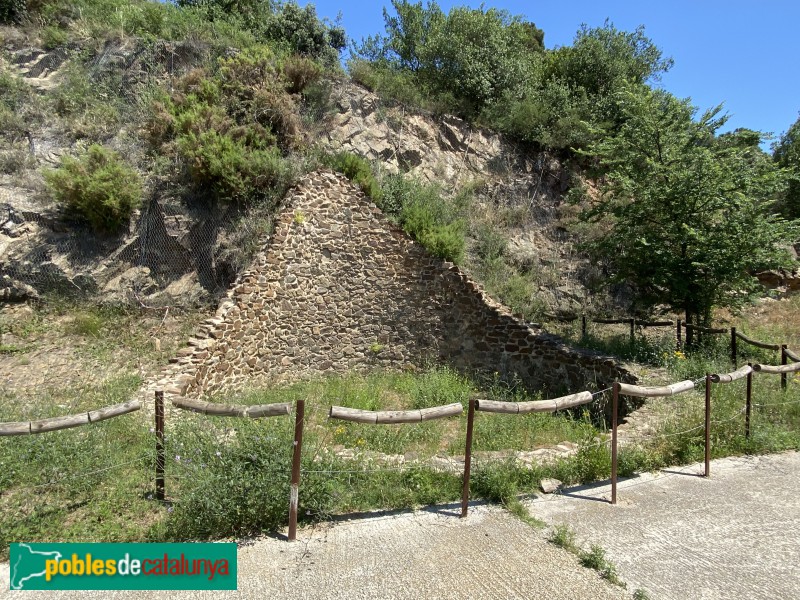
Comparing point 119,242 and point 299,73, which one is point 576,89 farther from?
point 119,242

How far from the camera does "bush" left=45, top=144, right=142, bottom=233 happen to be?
1030cm

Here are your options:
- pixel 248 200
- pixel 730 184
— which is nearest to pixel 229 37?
pixel 248 200

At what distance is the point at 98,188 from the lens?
405 inches

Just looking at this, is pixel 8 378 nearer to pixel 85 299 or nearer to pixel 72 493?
pixel 85 299

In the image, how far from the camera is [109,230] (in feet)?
35.2

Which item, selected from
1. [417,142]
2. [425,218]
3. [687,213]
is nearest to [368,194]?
[425,218]

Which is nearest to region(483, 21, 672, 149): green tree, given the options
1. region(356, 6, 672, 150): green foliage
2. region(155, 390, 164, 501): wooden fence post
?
region(356, 6, 672, 150): green foliage

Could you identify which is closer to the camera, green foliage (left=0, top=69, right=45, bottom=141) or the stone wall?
the stone wall

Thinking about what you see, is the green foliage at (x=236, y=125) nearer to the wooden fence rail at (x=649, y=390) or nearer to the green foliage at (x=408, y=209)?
the green foliage at (x=408, y=209)

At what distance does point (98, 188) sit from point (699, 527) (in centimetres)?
1184

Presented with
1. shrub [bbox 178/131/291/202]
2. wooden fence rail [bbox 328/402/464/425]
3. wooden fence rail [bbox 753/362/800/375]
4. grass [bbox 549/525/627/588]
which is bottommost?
grass [bbox 549/525/627/588]

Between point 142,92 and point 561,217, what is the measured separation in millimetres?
13579

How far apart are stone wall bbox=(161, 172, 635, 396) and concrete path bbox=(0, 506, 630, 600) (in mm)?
5989

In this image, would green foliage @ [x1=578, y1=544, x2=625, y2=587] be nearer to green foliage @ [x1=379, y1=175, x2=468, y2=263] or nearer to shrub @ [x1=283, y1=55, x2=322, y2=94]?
green foliage @ [x1=379, y1=175, x2=468, y2=263]
